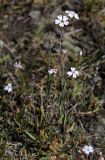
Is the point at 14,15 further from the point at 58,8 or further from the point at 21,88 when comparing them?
the point at 21,88

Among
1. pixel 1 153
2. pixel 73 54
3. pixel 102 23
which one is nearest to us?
pixel 1 153

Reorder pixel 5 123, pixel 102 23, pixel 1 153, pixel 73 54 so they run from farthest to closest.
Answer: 1. pixel 102 23
2. pixel 73 54
3. pixel 5 123
4. pixel 1 153

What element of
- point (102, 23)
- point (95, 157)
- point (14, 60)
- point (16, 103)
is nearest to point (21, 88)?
point (16, 103)

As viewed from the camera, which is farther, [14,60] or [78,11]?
[78,11]

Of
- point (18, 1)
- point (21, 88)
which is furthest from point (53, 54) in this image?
point (18, 1)

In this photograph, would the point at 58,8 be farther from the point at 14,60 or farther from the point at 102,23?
the point at 14,60

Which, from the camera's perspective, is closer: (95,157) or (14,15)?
(95,157)

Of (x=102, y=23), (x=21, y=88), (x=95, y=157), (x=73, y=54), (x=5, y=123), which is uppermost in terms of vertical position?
(x=102, y=23)

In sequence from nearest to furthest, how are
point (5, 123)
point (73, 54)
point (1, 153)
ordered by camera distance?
point (1, 153), point (5, 123), point (73, 54)

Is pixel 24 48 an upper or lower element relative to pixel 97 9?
lower
